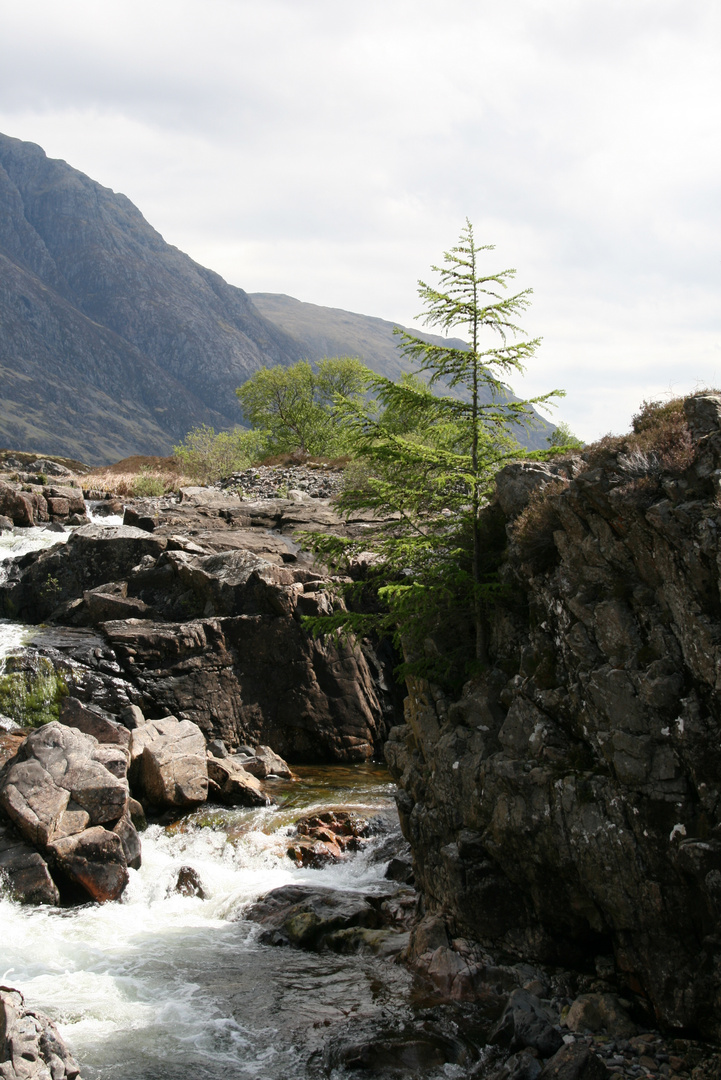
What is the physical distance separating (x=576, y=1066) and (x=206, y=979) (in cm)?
603

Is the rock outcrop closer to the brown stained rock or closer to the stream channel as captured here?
the stream channel

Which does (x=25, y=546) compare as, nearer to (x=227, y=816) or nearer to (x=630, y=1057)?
(x=227, y=816)

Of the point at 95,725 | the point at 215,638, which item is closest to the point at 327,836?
the point at 95,725

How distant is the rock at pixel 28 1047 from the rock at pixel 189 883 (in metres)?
6.30

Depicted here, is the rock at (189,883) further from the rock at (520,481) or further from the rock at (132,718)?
the rock at (520,481)

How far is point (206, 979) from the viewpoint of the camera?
11594mm

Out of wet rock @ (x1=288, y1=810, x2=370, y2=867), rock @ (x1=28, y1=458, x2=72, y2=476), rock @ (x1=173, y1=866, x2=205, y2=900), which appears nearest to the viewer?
rock @ (x1=173, y1=866, x2=205, y2=900)

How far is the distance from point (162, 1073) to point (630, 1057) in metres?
5.68

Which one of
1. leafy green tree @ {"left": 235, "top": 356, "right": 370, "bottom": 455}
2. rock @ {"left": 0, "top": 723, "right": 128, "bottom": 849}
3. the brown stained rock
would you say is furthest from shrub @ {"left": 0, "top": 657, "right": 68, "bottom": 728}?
leafy green tree @ {"left": 235, "top": 356, "right": 370, "bottom": 455}

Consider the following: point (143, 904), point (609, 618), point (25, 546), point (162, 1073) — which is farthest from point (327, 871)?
point (25, 546)

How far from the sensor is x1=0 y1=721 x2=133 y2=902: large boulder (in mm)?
13852

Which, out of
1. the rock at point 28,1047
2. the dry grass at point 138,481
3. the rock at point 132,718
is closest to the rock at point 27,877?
the rock at point 28,1047

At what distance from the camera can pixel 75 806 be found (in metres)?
14.5

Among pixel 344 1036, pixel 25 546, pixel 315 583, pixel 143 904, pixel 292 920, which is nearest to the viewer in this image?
pixel 344 1036
